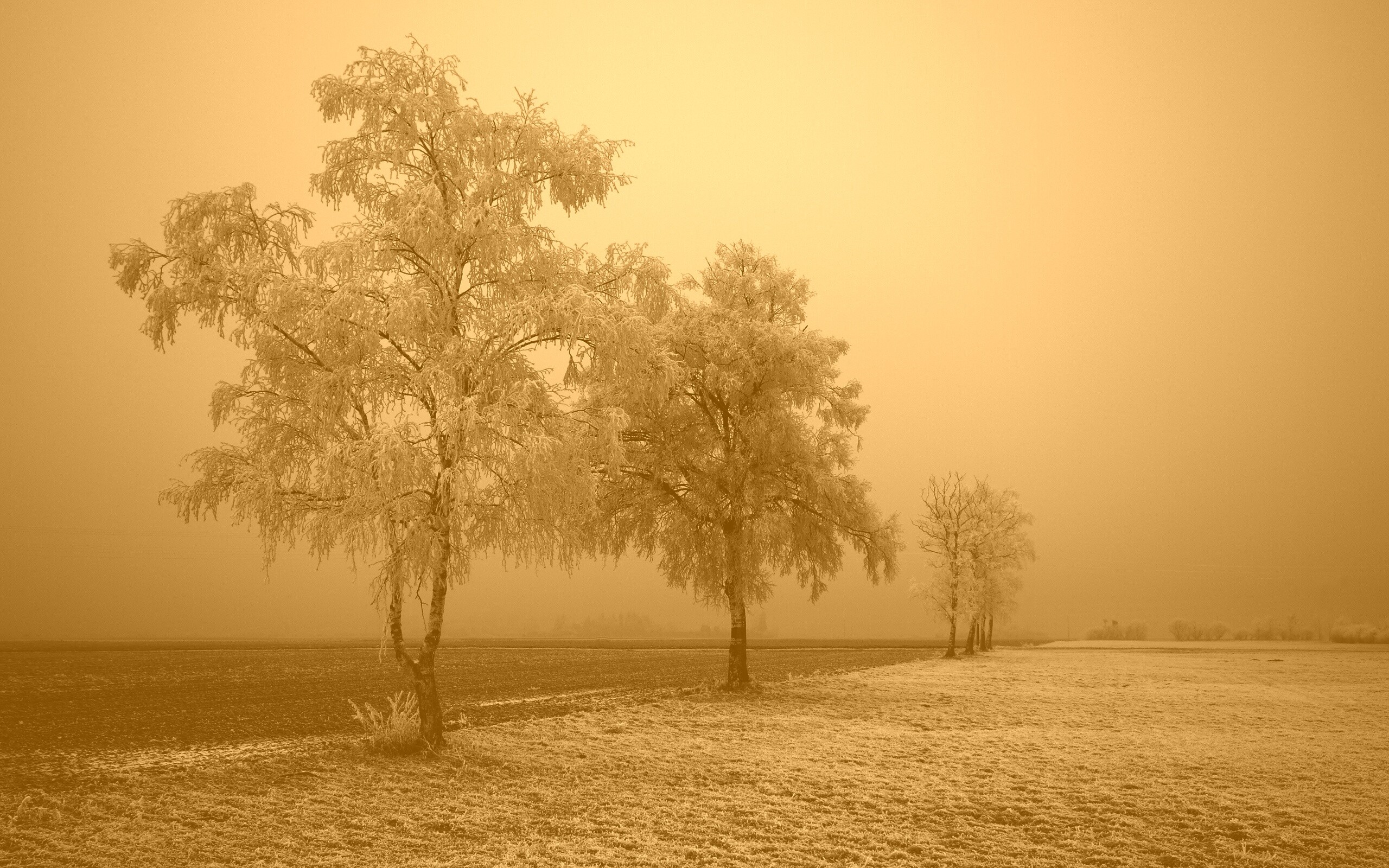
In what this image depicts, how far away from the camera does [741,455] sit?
2933 cm

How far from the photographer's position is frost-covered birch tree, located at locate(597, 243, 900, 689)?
94.5 feet

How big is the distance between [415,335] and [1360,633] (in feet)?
406

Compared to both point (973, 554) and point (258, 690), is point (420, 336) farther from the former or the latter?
point (973, 554)

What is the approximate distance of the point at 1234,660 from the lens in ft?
203

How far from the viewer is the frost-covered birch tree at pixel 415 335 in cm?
1566

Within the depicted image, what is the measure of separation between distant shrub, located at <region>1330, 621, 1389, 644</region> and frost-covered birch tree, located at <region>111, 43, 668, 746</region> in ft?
386

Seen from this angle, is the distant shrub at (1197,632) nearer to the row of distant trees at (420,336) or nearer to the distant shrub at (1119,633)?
the distant shrub at (1119,633)

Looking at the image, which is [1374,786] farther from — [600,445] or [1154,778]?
[600,445]

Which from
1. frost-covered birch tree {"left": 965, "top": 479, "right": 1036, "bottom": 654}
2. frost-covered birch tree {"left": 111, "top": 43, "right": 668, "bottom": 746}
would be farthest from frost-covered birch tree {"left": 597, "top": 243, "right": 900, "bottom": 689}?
frost-covered birch tree {"left": 965, "top": 479, "right": 1036, "bottom": 654}

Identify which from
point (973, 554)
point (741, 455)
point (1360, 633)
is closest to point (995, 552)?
point (973, 554)

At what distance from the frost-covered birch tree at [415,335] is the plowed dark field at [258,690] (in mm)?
6908

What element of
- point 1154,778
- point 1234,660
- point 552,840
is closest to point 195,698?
point 552,840

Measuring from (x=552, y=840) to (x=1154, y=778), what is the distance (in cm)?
1179

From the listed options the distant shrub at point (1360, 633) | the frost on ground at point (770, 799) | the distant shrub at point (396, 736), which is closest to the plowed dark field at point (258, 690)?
the distant shrub at point (396, 736)
